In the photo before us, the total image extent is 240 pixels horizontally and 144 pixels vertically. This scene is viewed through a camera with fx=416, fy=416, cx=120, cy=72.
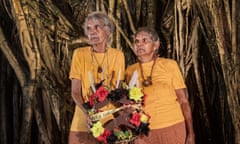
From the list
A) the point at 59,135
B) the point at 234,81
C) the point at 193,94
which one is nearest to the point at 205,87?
the point at 193,94

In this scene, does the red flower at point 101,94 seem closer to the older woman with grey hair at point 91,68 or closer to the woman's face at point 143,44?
the older woman with grey hair at point 91,68

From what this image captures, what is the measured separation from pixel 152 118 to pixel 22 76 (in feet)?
3.51

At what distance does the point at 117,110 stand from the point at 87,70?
0.20 metres

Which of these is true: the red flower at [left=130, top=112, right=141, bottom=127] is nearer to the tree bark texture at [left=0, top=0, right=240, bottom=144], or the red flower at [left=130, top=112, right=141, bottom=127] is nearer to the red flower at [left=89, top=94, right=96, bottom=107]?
the red flower at [left=89, top=94, right=96, bottom=107]

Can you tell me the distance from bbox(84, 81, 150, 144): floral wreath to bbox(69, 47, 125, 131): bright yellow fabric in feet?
0.27

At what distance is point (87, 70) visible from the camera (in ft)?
4.86

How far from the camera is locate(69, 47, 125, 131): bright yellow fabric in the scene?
1.48 m

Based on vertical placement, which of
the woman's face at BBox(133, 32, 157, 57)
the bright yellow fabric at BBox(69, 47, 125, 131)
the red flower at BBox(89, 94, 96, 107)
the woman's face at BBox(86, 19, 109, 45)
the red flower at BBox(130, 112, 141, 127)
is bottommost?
the red flower at BBox(130, 112, 141, 127)

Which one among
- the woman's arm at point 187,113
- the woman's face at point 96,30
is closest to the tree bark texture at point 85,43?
the woman's arm at point 187,113

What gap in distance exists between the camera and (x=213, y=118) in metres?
2.65

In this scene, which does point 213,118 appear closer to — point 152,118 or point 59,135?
point 59,135

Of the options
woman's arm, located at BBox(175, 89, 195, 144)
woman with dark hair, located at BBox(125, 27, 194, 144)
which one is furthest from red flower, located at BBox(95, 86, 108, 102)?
woman's arm, located at BBox(175, 89, 195, 144)

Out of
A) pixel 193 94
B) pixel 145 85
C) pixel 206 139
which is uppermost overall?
pixel 145 85

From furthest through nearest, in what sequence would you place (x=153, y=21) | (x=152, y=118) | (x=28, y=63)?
(x=153, y=21) < (x=28, y=63) < (x=152, y=118)
